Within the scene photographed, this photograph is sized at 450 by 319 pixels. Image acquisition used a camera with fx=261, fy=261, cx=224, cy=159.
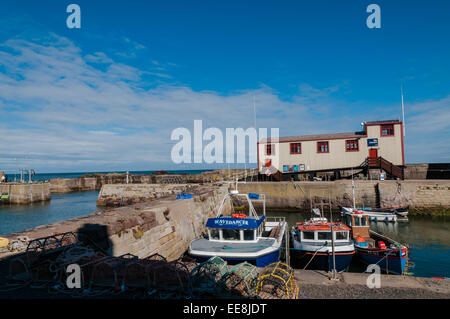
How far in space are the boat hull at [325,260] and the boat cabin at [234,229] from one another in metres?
2.67

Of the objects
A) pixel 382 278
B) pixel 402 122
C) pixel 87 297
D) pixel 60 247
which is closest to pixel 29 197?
pixel 60 247

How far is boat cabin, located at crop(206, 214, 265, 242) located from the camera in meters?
13.4

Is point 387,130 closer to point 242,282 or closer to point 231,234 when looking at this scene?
point 231,234

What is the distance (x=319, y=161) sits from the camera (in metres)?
35.9

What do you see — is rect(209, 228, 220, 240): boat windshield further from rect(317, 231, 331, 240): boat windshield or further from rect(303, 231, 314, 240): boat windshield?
rect(317, 231, 331, 240): boat windshield

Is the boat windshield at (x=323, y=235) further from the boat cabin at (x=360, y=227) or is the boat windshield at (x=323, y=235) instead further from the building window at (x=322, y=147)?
the building window at (x=322, y=147)

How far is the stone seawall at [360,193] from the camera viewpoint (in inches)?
1109

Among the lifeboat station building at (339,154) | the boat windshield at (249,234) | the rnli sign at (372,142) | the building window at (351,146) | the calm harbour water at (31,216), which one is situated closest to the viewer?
the boat windshield at (249,234)

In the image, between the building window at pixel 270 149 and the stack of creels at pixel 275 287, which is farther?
the building window at pixel 270 149

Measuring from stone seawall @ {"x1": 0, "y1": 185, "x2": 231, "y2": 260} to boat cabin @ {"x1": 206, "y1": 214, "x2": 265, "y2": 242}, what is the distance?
105 inches

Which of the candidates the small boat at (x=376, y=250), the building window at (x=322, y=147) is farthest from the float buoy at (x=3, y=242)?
the building window at (x=322, y=147)

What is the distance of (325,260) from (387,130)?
27.5 m
